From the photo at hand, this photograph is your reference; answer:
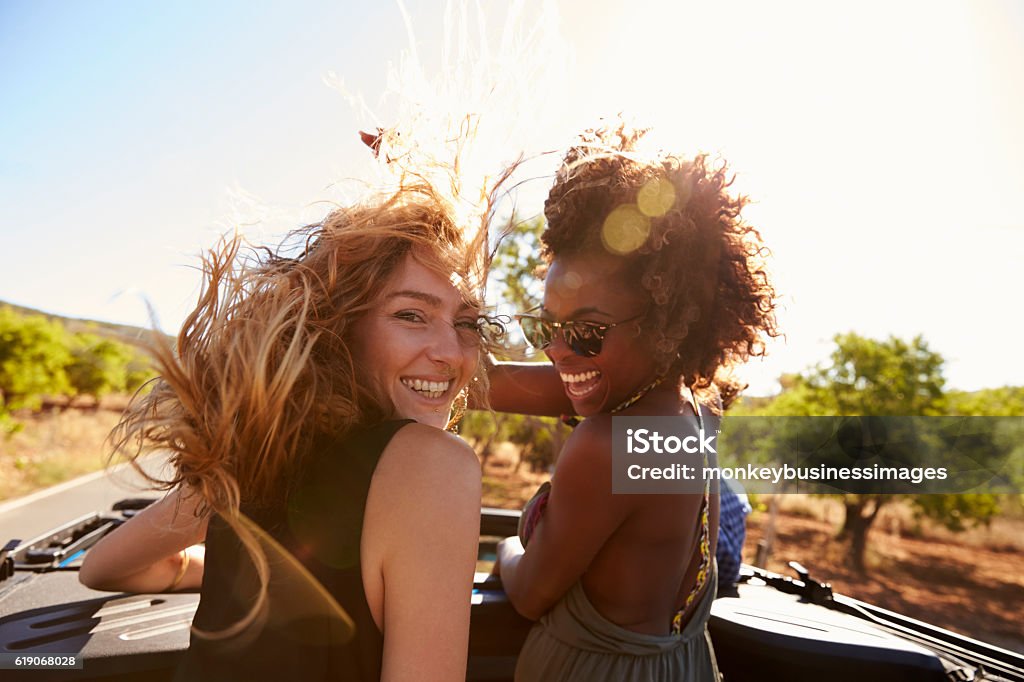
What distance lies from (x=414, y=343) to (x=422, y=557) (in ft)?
1.85

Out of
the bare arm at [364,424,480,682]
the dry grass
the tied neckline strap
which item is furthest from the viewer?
the dry grass

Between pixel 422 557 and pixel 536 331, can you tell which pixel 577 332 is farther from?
pixel 422 557

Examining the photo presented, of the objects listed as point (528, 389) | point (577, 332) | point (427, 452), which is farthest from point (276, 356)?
point (528, 389)

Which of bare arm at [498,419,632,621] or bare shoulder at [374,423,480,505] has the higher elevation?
bare shoulder at [374,423,480,505]

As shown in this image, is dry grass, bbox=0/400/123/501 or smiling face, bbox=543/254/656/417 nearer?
smiling face, bbox=543/254/656/417

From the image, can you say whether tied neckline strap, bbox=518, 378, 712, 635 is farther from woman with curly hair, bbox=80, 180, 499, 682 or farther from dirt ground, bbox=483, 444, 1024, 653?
dirt ground, bbox=483, 444, 1024, 653

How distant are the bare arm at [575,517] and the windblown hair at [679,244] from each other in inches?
15.7

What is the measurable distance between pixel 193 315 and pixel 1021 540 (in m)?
20.5

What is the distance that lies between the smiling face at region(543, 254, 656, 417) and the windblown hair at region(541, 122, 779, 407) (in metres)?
0.04

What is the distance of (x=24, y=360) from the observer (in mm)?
21781

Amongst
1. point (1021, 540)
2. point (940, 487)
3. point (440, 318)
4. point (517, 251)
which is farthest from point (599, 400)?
point (1021, 540)

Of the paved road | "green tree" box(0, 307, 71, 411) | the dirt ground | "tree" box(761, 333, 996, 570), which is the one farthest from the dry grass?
"tree" box(761, 333, 996, 570)

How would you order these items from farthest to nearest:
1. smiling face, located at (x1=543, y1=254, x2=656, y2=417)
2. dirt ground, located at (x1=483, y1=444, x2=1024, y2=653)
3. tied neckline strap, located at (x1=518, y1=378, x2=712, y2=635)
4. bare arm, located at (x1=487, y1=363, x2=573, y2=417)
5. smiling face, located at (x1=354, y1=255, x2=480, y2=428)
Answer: dirt ground, located at (x1=483, y1=444, x2=1024, y2=653) → bare arm, located at (x1=487, y1=363, x2=573, y2=417) → smiling face, located at (x1=543, y1=254, x2=656, y2=417) → tied neckline strap, located at (x1=518, y1=378, x2=712, y2=635) → smiling face, located at (x1=354, y1=255, x2=480, y2=428)

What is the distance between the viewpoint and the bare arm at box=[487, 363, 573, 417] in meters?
2.65
